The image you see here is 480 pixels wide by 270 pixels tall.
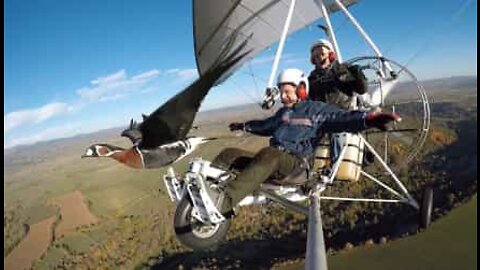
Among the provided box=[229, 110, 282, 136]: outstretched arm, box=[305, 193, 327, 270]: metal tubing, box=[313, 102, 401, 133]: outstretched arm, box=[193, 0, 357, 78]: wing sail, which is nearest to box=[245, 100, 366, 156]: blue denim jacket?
box=[313, 102, 401, 133]: outstretched arm

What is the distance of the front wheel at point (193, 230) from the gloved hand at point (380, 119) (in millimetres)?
1302

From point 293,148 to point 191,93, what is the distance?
151 centimetres

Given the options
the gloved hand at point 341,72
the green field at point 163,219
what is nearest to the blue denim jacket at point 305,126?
the gloved hand at point 341,72

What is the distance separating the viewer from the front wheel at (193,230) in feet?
11.6

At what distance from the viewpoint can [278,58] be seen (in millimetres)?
5082

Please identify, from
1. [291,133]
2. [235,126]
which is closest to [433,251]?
[235,126]

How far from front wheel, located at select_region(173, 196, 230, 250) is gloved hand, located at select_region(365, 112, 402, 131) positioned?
1.30 m

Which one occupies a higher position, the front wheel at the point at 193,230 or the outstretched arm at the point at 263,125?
the outstretched arm at the point at 263,125

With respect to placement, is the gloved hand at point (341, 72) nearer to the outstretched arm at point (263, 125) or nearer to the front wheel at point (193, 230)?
the outstretched arm at point (263, 125)

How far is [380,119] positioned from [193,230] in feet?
5.29

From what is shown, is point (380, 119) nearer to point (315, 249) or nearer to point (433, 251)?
point (315, 249)

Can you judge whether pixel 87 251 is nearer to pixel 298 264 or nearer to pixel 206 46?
pixel 298 264

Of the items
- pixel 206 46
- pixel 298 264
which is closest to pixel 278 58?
pixel 206 46

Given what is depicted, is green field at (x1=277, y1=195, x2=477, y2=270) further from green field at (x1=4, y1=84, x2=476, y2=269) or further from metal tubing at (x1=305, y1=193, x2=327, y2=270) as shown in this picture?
metal tubing at (x1=305, y1=193, x2=327, y2=270)
